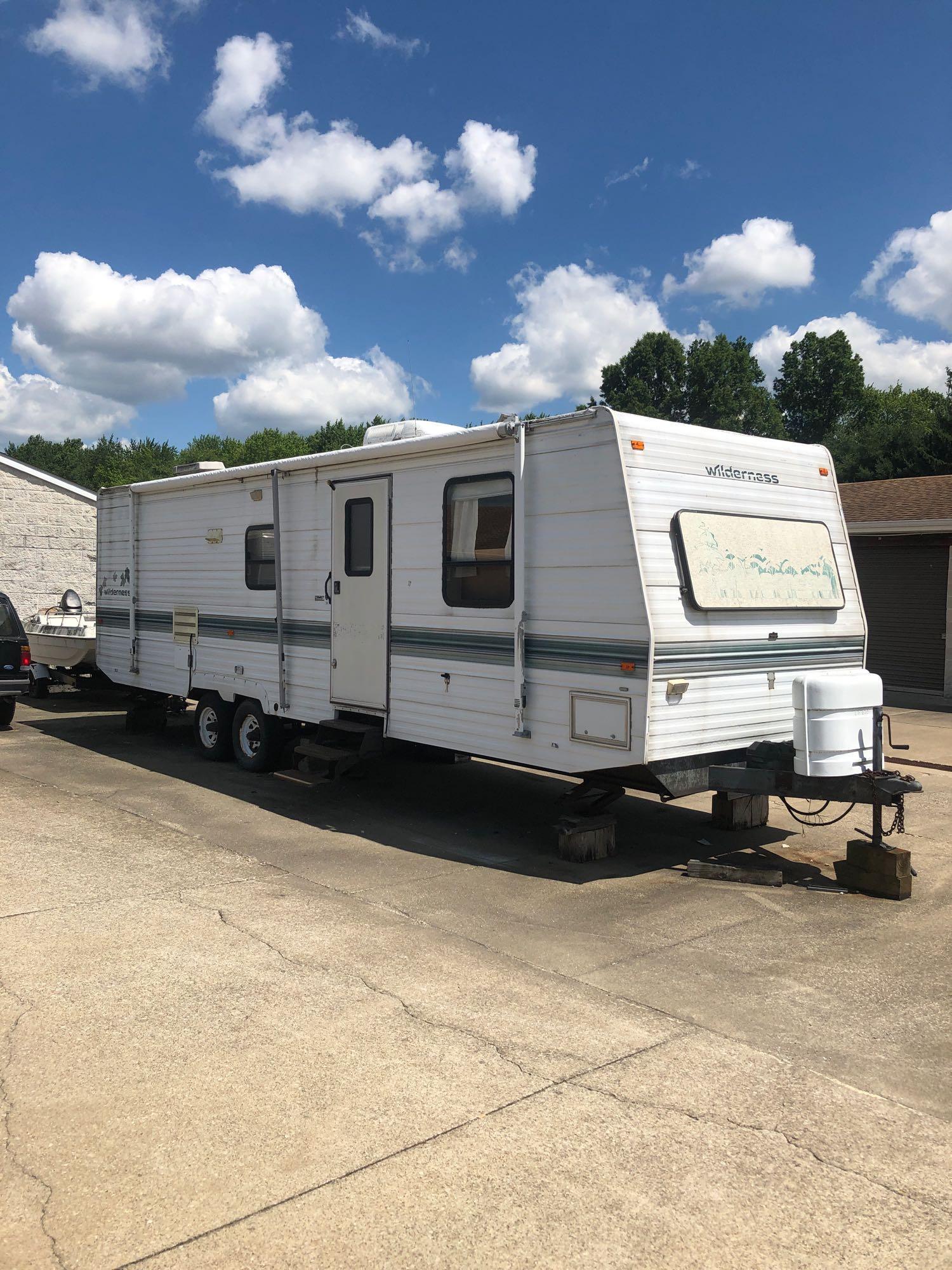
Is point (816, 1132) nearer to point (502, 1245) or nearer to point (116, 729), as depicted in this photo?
point (502, 1245)

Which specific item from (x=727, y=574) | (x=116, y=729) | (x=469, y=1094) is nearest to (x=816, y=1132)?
(x=469, y=1094)

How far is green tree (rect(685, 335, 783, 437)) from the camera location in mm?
A: 68125

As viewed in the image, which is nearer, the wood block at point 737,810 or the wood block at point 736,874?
the wood block at point 736,874

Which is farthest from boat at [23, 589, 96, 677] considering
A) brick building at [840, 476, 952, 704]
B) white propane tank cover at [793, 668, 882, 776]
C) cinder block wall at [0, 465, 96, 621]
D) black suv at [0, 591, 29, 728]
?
brick building at [840, 476, 952, 704]

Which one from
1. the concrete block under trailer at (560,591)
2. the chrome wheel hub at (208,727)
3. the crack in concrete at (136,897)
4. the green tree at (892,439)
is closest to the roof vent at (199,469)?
the concrete block under trailer at (560,591)

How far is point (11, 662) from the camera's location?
1280 cm

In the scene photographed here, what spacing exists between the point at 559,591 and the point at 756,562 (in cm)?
137

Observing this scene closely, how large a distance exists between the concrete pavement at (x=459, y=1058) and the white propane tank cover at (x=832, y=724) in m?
0.82

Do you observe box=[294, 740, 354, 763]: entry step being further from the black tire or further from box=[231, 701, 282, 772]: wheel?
the black tire

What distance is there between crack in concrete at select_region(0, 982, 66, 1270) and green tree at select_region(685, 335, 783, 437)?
67.1 metres

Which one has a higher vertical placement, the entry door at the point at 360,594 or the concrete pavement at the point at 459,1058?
the entry door at the point at 360,594

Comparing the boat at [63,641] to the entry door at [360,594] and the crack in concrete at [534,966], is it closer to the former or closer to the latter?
the entry door at [360,594]

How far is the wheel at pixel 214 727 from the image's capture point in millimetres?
10641

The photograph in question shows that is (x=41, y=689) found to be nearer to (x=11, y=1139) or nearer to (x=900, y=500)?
(x=11, y=1139)
